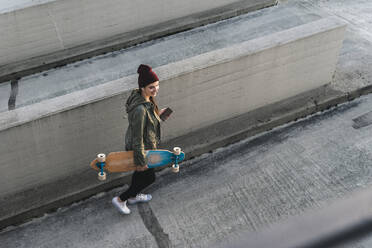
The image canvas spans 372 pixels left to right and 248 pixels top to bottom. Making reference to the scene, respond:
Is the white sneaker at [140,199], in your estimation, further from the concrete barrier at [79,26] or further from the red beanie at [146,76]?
the concrete barrier at [79,26]

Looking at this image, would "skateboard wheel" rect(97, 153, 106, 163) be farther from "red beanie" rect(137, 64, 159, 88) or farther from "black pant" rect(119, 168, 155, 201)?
"red beanie" rect(137, 64, 159, 88)

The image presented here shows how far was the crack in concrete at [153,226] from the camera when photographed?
4863mm

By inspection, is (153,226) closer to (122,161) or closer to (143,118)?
(122,161)

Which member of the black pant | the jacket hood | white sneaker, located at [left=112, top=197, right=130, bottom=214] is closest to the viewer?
the jacket hood

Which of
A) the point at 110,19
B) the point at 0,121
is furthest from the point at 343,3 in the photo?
the point at 0,121

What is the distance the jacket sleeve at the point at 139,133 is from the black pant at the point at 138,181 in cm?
34

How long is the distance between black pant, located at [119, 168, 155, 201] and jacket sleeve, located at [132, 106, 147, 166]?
0.34 m

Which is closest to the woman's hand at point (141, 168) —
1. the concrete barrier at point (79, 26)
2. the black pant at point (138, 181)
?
the black pant at point (138, 181)

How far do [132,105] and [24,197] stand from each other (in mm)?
2011

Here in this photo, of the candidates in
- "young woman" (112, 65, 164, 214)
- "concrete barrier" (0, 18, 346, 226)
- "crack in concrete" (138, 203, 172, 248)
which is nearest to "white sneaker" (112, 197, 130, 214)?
"crack in concrete" (138, 203, 172, 248)

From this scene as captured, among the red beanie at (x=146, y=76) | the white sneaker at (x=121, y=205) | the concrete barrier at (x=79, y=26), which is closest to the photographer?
the red beanie at (x=146, y=76)

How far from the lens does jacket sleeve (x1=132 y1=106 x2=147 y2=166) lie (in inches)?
168

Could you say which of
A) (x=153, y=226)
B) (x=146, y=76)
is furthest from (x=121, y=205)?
(x=146, y=76)

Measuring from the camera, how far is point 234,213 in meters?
5.18
